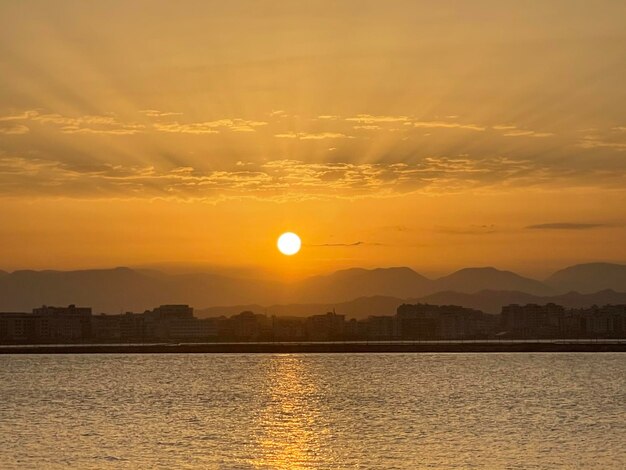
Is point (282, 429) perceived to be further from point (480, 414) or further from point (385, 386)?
point (385, 386)

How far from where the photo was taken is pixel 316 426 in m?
69.8

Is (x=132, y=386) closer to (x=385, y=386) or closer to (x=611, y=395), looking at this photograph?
(x=385, y=386)

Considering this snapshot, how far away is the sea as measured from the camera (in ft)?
173

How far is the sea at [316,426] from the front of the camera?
52.8 meters

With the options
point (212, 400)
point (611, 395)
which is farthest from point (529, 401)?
point (212, 400)

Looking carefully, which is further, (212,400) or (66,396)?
(66,396)

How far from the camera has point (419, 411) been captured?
81562 mm

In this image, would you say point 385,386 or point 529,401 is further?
point 385,386

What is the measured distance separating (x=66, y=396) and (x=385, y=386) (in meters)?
34.8

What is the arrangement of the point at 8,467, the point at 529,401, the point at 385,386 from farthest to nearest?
the point at 385,386
the point at 529,401
the point at 8,467

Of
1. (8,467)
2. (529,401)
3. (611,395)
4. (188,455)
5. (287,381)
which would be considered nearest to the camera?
(8,467)

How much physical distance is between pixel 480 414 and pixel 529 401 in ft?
51.7

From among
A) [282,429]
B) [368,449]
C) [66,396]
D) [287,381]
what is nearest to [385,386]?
[287,381]

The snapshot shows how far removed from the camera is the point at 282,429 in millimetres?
68250
